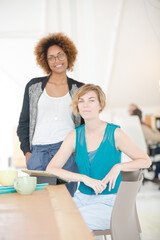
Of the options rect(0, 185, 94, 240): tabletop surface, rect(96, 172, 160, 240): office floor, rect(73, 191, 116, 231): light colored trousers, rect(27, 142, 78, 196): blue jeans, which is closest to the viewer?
rect(0, 185, 94, 240): tabletop surface

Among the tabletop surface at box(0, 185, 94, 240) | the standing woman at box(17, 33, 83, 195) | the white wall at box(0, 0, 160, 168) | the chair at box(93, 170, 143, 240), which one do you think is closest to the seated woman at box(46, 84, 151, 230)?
the chair at box(93, 170, 143, 240)

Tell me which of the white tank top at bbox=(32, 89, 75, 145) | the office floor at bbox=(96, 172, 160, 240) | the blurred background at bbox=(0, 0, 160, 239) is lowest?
the office floor at bbox=(96, 172, 160, 240)

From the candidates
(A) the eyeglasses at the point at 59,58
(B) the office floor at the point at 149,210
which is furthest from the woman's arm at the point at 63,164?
(A) the eyeglasses at the point at 59,58

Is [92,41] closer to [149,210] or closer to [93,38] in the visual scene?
[93,38]

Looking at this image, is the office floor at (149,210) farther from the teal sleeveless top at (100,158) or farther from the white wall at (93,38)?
the white wall at (93,38)

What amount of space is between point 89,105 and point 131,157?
1.12ft

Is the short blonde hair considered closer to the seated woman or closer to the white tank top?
the seated woman

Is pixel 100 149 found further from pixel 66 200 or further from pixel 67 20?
pixel 67 20

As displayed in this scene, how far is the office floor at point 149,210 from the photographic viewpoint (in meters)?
2.45

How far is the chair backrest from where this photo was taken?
1165 mm

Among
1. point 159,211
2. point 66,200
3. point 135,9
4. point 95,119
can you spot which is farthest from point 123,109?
point 66,200

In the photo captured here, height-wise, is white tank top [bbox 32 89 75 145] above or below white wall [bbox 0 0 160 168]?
below

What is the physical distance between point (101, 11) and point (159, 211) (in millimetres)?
3346

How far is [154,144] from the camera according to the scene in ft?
15.1
